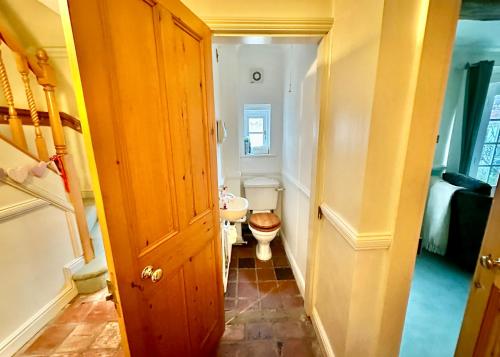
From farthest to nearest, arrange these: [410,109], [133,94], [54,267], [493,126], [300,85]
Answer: [493,126] < [300,85] < [54,267] < [410,109] < [133,94]

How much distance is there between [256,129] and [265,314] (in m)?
2.34

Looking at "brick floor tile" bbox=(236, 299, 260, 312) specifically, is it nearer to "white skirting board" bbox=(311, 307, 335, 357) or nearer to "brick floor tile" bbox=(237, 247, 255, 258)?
"white skirting board" bbox=(311, 307, 335, 357)

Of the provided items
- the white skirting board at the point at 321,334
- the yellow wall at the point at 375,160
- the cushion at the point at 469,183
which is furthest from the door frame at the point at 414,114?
the cushion at the point at 469,183

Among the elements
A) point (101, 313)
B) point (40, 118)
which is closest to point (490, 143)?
point (101, 313)

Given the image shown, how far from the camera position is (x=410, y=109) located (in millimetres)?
847

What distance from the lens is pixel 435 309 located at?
66.8 inches

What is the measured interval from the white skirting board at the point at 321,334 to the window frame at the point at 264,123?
2.10 m

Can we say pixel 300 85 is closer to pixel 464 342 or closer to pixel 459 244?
pixel 464 342

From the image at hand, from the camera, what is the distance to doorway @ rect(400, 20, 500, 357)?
5.18 feet

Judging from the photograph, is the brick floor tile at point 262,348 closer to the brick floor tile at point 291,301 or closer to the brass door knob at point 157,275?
the brick floor tile at point 291,301

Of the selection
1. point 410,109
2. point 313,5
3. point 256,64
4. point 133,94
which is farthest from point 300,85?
point 133,94

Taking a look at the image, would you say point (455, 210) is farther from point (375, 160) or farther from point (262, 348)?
point (262, 348)

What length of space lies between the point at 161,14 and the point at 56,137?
1.66 m

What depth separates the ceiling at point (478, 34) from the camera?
77.8 inches
